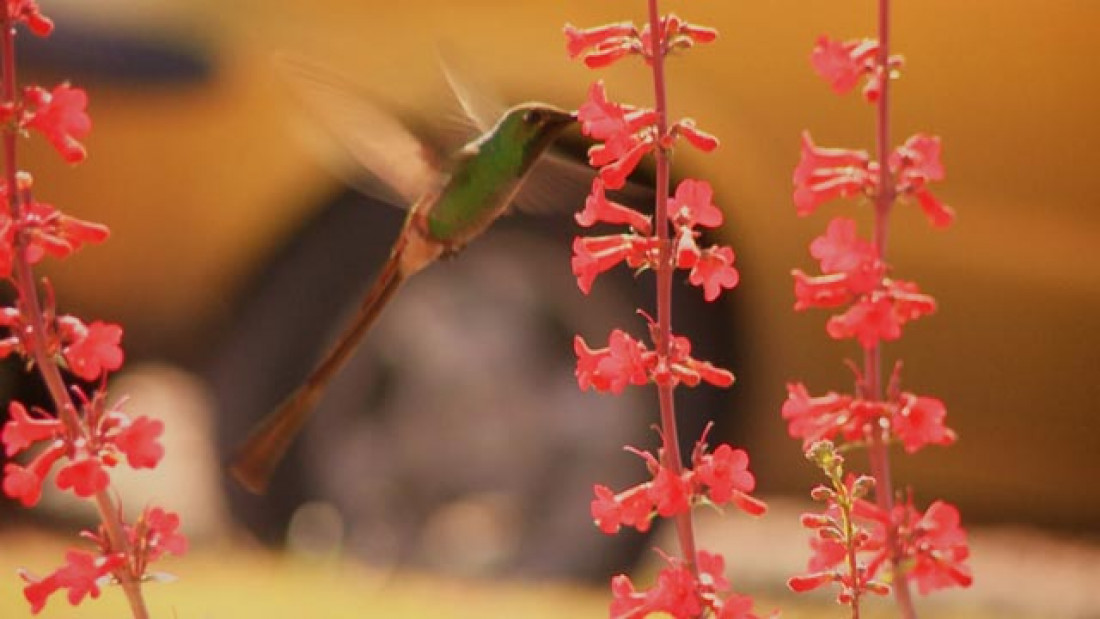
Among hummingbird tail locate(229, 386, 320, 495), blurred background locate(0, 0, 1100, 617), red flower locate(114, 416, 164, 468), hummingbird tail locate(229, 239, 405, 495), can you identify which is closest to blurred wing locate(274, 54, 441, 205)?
hummingbird tail locate(229, 239, 405, 495)

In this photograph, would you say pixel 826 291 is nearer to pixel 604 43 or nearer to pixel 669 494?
pixel 669 494

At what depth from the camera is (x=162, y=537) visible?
170 centimetres

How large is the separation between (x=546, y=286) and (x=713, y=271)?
412 centimetres

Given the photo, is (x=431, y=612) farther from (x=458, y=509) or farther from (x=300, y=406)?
(x=300, y=406)

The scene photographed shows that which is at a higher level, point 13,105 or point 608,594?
point 13,105

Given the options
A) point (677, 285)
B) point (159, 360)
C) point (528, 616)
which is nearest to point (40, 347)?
point (528, 616)

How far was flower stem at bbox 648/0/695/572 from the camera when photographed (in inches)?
60.8

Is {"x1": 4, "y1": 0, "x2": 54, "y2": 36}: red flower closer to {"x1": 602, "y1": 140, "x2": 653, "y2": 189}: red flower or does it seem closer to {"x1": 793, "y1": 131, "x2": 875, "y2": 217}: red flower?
{"x1": 602, "y1": 140, "x2": 653, "y2": 189}: red flower

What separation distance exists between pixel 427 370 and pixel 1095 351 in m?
1.74

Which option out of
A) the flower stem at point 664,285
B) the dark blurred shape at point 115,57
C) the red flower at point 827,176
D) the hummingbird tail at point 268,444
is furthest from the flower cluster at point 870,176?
the dark blurred shape at point 115,57

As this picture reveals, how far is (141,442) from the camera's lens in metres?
1.63

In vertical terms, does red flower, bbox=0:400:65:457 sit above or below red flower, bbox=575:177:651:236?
below

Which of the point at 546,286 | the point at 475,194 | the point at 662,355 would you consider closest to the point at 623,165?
the point at 662,355

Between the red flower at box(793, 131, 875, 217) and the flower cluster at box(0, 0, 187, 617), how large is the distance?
512 mm
